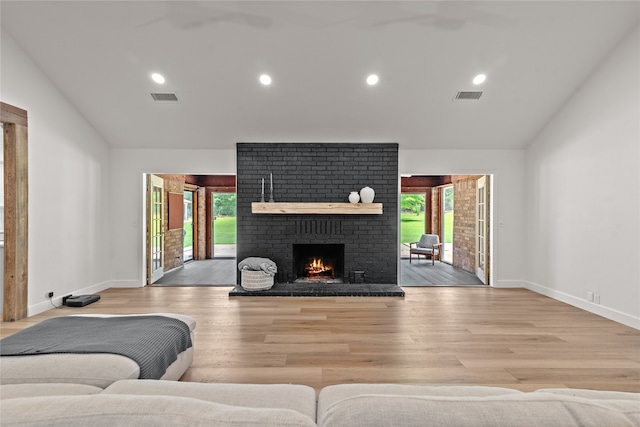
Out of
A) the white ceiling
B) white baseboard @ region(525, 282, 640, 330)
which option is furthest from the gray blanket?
white baseboard @ region(525, 282, 640, 330)

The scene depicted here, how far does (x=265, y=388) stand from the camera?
1.21 metres

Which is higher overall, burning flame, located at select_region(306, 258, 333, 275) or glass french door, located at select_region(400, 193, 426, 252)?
glass french door, located at select_region(400, 193, 426, 252)

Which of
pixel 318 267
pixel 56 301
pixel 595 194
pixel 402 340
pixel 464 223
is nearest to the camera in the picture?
pixel 402 340

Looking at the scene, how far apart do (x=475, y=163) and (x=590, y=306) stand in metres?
2.52

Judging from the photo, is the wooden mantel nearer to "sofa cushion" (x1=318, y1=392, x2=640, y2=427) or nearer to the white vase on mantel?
the white vase on mantel

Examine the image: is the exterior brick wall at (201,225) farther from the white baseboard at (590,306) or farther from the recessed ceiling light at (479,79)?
the white baseboard at (590,306)

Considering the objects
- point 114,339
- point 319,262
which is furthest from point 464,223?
point 114,339

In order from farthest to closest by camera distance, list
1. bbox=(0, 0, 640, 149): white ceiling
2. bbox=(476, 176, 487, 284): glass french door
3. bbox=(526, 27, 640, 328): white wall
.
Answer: bbox=(476, 176, 487, 284): glass french door
bbox=(526, 27, 640, 328): white wall
bbox=(0, 0, 640, 149): white ceiling

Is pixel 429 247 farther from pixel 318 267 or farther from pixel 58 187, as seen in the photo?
pixel 58 187

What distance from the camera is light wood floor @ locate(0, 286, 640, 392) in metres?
2.43

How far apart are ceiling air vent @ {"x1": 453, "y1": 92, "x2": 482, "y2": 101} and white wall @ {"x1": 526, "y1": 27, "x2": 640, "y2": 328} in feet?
3.99

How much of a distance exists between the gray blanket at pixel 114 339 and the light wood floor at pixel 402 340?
0.42m

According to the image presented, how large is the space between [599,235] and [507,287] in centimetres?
182

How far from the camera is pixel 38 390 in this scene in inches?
48.9
